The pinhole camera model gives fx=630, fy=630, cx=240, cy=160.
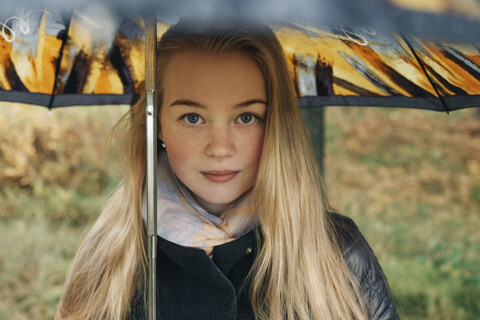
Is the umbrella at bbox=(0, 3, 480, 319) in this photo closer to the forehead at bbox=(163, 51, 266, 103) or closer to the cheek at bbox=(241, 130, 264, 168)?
the forehead at bbox=(163, 51, 266, 103)

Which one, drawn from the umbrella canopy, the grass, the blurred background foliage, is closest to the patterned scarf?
the umbrella canopy

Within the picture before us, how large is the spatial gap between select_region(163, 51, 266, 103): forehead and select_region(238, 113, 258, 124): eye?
60 millimetres

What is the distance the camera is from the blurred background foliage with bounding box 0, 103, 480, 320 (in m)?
5.26

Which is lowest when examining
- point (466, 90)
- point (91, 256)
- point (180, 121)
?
point (91, 256)

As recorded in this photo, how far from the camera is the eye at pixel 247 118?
2008 mm

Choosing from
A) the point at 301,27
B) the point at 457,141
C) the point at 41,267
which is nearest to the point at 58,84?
the point at 301,27

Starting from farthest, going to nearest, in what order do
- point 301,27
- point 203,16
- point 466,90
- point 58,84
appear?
point 58,84, point 466,90, point 301,27, point 203,16

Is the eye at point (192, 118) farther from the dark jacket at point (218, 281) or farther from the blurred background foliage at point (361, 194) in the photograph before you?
the blurred background foliage at point (361, 194)

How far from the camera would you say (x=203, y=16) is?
118cm

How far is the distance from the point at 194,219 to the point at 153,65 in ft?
1.74

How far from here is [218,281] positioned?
78.8 inches

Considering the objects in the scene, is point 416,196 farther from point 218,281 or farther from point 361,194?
point 218,281

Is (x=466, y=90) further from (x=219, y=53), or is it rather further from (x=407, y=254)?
(x=407, y=254)

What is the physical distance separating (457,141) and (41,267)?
453 cm
